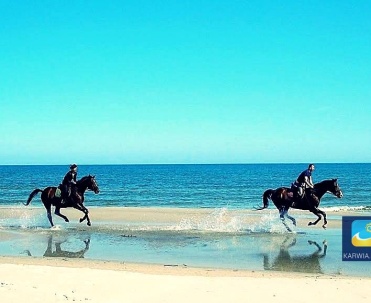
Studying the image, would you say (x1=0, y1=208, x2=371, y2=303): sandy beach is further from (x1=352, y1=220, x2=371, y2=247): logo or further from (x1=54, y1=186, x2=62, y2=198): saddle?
(x1=54, y1=186, x2=62, y2=198): saddle

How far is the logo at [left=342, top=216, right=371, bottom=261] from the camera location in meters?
13.8

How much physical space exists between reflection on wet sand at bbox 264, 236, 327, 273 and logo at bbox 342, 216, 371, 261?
2.28 feet

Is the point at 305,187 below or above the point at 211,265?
above

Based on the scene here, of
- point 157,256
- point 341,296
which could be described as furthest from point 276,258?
point 341,296

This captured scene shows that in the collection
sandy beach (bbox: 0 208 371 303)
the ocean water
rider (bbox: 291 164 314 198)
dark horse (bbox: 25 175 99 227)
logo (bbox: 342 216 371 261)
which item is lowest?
the ocean water

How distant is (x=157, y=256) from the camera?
14.3 meters

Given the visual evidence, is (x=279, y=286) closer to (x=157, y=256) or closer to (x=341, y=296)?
(x=341, y=296)

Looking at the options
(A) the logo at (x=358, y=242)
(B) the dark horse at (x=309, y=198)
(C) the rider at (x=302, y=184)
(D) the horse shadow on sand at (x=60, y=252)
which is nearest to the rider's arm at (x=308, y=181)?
(C) the rider at (x=302, y=184)

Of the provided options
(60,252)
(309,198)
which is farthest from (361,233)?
(60,252)

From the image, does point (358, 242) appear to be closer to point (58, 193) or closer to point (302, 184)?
point (302, 184)

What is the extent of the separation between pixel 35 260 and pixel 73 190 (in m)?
7.04

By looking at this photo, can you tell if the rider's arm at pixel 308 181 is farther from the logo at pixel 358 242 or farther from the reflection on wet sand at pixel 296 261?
the logo at pixel 358 242

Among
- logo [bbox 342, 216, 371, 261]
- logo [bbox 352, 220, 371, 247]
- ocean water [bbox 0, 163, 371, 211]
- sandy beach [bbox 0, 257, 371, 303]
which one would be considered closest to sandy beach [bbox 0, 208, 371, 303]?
sandy beach [bbox 0, 257, 371, 303]

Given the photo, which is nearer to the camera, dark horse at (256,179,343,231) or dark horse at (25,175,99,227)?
dark horse at (256,179,343,231)
